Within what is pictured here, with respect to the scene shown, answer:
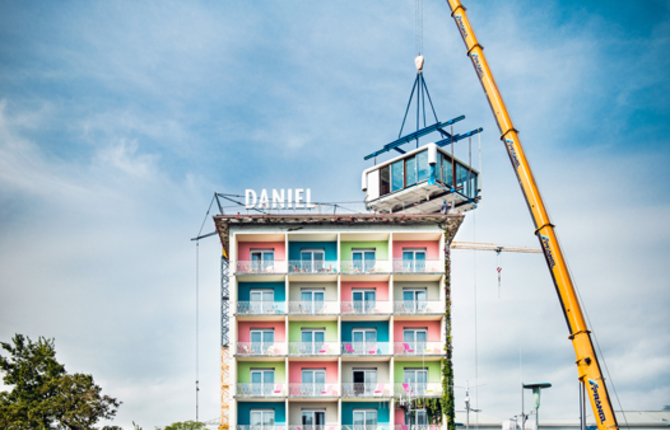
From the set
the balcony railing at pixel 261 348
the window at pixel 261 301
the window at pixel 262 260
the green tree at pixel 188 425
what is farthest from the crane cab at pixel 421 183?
the green tree at pixel 188 425

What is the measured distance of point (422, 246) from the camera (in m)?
65.8

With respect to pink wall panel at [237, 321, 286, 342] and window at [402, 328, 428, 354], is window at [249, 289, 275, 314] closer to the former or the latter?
pink wall panel at [237, 321, 286, 342]

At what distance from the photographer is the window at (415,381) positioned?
201 feet

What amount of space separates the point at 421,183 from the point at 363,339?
14.1m

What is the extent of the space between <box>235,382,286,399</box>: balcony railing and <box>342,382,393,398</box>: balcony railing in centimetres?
491

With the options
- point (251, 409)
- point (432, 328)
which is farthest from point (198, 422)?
point (432, 328)

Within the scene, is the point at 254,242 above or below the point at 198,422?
above

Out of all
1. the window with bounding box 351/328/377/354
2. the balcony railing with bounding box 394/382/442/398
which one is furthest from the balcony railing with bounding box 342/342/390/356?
the balcony railing with bounding box 394/382/442/398

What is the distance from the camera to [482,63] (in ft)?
211

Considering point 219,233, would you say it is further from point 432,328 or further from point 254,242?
point 432,328

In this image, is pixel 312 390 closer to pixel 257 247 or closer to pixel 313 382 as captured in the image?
pixel 313 382

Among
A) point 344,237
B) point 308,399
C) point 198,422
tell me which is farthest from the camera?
point 198,422

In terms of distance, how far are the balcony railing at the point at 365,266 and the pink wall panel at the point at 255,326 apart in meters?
6.81

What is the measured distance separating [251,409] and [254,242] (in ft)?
44.4
